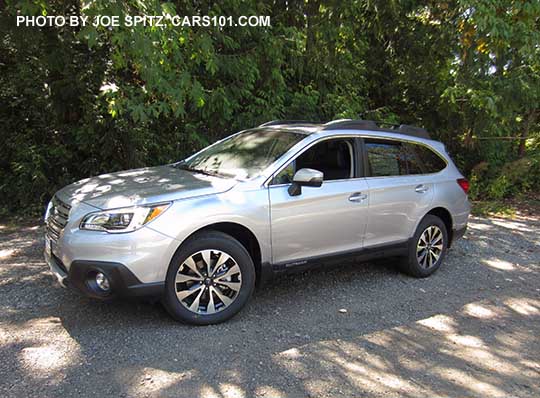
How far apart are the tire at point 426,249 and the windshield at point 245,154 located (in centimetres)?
180

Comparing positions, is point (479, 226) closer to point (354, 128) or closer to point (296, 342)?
point (354, 128)

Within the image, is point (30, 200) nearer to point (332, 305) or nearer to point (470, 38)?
point (332, 305)

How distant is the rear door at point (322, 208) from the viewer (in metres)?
4.18

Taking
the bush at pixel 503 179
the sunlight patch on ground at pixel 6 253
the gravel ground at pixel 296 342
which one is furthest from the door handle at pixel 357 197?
the bush at pixel 503 179

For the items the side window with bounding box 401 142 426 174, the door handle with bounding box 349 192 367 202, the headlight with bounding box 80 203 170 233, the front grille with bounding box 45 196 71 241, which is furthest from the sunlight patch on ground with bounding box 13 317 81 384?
the side window with bounding box 401 142 426 174

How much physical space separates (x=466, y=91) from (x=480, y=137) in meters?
2.38

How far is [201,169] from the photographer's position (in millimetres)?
4738

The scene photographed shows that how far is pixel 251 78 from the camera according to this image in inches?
299

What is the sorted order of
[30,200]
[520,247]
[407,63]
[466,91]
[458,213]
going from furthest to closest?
1. [407,63]
2. [466,91]
3. [30,200]
4. [520,247]
5. [458,213]

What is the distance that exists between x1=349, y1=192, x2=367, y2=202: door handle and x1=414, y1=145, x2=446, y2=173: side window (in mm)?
1124

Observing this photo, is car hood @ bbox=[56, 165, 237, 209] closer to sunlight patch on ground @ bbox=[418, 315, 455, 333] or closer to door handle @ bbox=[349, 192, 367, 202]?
door handle @ bbox=[349, 192, 367, 202]

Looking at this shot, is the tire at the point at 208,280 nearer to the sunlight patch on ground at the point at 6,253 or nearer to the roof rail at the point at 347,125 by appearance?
the roof rail at the point at 347,125

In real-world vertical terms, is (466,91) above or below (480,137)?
above

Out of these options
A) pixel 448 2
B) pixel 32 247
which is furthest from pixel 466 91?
pixel 32 247
